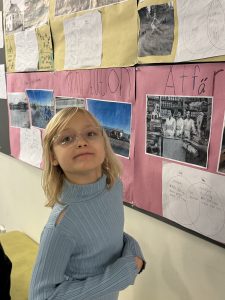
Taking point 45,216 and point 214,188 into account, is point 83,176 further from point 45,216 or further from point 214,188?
point 45,216

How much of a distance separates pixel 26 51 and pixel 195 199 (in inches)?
43.1

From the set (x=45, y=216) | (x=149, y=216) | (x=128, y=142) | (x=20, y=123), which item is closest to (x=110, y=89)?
(x=128, y=142)

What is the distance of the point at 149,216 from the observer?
1168mm

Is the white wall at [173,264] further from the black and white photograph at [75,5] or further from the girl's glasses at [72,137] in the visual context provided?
the black and white photograph at [75,5]

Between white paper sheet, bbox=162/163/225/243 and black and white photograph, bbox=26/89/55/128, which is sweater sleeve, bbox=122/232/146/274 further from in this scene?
black and white photograph, bbox=26/89/55/128

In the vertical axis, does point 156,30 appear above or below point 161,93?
above


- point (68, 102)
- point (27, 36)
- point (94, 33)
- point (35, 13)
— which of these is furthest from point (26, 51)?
point (94, 33)

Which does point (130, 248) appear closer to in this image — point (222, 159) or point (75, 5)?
point (222, 159)

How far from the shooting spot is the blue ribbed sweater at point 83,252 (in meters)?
0.79

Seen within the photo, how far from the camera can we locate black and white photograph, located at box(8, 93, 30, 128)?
1.69 meters

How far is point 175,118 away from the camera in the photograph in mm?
981

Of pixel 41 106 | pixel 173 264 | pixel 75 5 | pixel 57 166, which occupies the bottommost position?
pixel 173 264

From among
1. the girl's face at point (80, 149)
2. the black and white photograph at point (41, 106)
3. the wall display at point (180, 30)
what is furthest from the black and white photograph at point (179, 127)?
the black and white photograph at point (41, 106)

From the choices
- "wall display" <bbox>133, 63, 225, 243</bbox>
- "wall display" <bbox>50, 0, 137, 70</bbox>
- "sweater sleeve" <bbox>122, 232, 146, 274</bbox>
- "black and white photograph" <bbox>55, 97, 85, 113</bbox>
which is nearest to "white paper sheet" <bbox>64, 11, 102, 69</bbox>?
"wall display" <bbox>50, 0, 137, 70</bbox>
